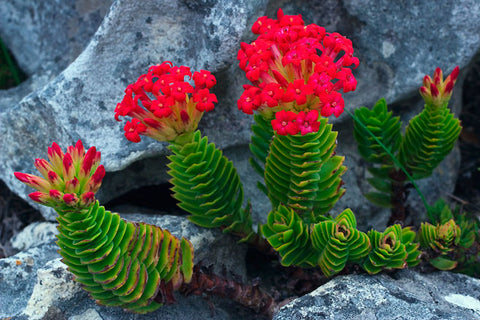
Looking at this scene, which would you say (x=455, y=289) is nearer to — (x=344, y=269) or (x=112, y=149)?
(x=344, y=269)

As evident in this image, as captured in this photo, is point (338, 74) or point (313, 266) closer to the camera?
point (338, 74)

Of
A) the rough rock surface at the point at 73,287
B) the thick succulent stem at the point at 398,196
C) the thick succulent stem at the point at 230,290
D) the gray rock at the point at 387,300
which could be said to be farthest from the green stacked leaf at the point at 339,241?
the thick succulent stem at the point at 398,196

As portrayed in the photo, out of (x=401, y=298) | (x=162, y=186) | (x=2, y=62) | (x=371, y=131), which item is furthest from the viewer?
(x=2, y=62)

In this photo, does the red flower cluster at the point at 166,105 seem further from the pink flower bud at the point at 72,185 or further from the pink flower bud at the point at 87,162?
the pink flower bud at the point at 72,185

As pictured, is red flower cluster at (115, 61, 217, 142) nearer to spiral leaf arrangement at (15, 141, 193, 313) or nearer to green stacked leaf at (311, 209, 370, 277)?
spiral leaf arrangement at (15, 141, 193, 313)

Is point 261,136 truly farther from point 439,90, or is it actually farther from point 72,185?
point 72,185

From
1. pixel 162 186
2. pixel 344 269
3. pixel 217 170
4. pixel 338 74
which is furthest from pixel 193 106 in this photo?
pixel 162 186
